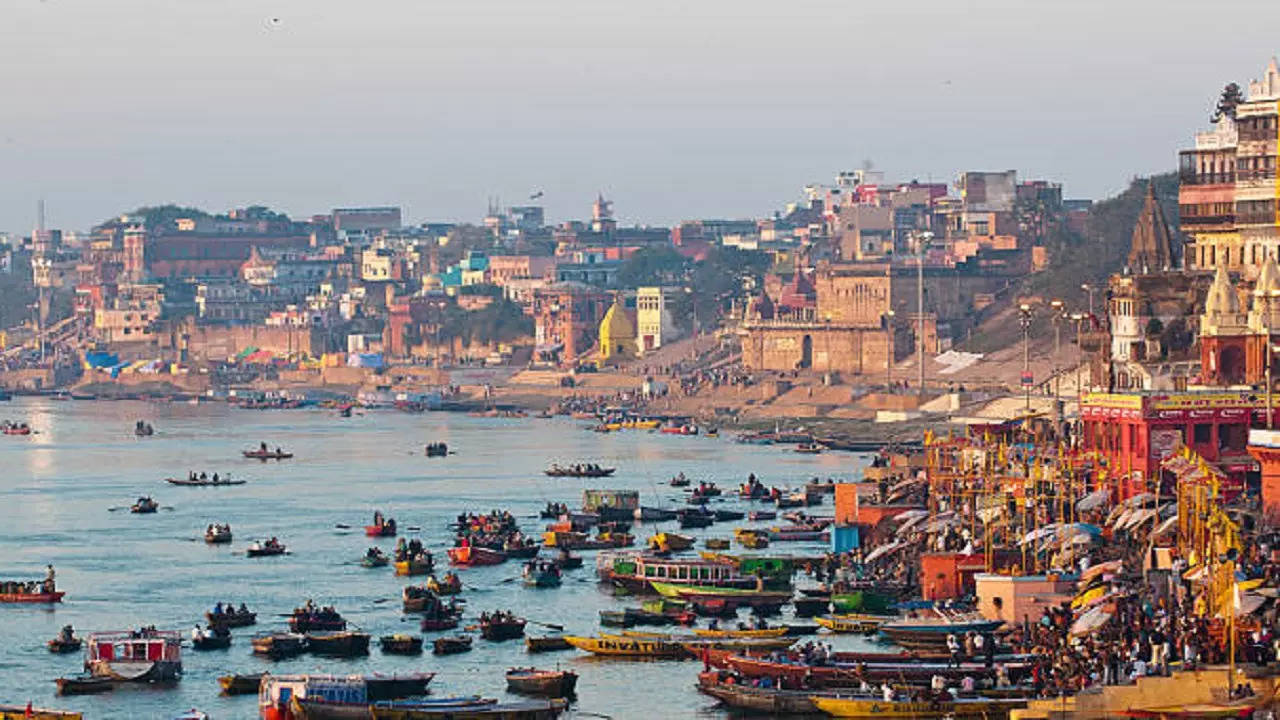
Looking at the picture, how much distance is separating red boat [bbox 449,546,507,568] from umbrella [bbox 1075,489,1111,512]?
14.0 meters

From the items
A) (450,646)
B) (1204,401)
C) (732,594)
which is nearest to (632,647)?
(450,646)

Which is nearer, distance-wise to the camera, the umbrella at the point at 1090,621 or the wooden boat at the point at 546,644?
the umbrella at the point at 1090,621

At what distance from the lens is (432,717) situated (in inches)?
1652

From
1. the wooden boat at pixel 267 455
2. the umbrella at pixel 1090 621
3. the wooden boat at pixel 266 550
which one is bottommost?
the wooden boat at pixel 266 550

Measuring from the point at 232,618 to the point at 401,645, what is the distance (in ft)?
14.3

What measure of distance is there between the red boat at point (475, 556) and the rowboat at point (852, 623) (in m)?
13.7

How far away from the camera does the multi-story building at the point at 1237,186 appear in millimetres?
64875

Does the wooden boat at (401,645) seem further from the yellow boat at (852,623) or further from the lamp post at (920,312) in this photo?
the lamp post at (920,312)

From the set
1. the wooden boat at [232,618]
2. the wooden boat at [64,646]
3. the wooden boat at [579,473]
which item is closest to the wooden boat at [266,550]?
the wooden boat at [232,618]

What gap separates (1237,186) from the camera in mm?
66375

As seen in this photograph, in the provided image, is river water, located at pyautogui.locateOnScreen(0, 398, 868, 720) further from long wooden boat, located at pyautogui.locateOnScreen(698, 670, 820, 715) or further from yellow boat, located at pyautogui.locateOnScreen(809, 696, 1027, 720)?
yellow boat, located at pyautogui.locateOnScreen(809, 696, 1027, 720)

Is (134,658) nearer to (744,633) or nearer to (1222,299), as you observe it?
(744,633)

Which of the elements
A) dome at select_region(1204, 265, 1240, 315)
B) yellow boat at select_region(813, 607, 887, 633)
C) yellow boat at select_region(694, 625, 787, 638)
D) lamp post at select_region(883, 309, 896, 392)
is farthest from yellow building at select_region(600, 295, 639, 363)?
yellow boat at select_region(694, 625, 787, 638)

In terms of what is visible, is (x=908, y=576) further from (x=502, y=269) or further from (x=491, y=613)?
(x=502, y=269)
